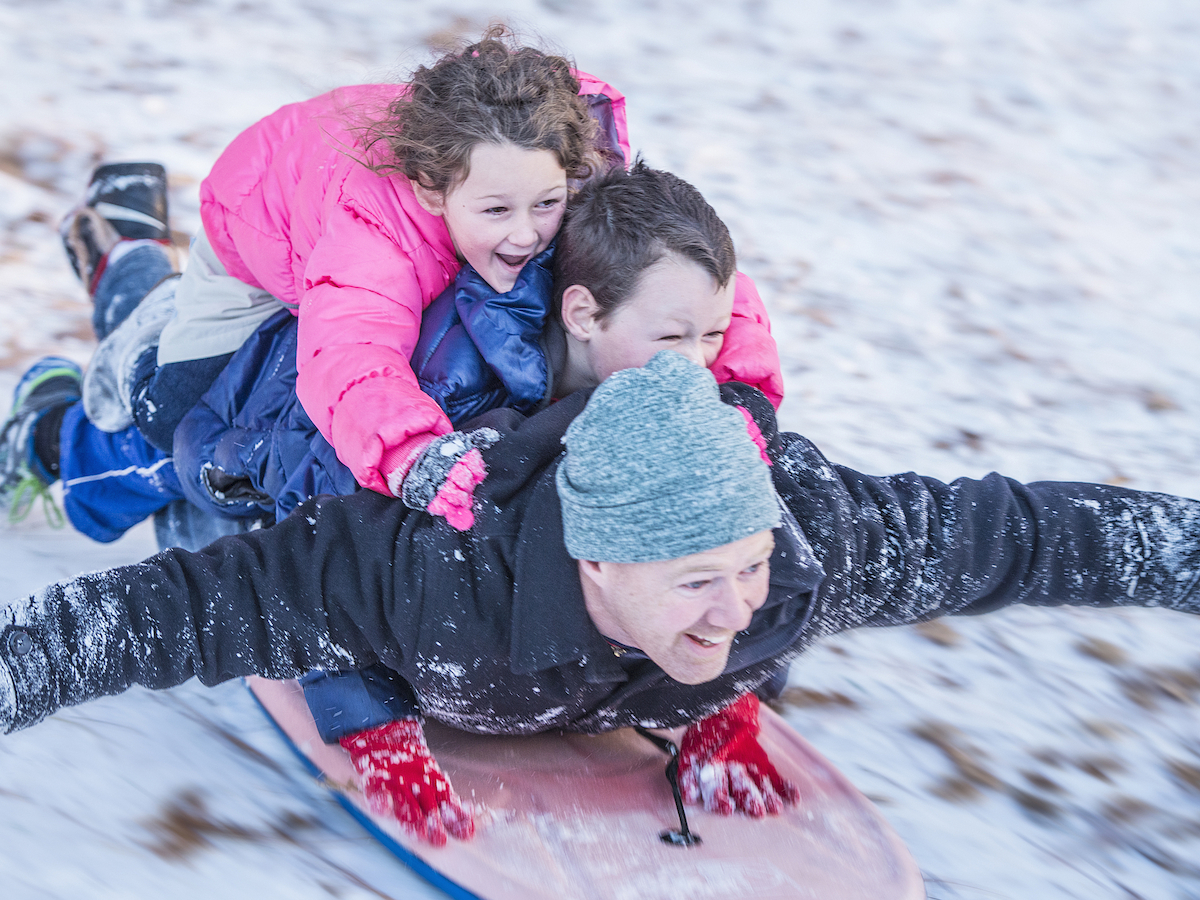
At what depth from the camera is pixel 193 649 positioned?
143 centimetres

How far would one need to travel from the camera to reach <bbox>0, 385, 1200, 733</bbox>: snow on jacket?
1412 mm

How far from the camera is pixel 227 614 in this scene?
1.45 meters

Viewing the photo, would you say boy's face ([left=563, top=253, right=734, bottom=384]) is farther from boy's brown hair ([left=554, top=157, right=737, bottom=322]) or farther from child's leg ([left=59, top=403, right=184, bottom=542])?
child's leg ([left=59, top=403, right=184, bottom=542])

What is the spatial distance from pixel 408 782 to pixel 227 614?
0.35m

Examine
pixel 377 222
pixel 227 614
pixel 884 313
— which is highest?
pixel 377 222

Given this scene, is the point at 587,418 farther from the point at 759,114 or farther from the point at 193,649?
the point at 759,114

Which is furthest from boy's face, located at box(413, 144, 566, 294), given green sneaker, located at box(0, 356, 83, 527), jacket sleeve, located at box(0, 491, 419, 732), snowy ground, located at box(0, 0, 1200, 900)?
green sneaker, located at box(0, 356, 83, 527)

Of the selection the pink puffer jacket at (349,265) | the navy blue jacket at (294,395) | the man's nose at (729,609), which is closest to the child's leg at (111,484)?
the navy blue jacket at (294,395)

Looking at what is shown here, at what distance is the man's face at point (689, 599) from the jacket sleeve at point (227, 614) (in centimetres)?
29

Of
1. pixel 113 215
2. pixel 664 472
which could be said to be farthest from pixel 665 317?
pixel 113 215

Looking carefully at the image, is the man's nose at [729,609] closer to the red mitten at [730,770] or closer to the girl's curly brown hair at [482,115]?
the red mitten at [730,770]

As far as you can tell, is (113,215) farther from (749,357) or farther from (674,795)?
(674,795)

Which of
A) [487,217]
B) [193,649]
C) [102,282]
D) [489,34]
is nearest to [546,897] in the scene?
[193,649]

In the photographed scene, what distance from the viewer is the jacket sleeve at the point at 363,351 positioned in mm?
1522
